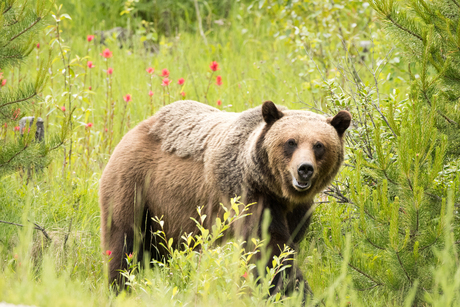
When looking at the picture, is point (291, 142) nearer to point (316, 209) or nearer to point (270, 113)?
point (270, 113)

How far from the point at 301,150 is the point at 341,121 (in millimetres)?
456

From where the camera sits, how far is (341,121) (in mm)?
3580

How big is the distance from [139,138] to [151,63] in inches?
207

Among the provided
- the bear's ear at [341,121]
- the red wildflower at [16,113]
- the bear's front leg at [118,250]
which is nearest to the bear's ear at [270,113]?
the bear's ear at [341,121]

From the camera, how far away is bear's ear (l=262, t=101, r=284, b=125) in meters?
3.53

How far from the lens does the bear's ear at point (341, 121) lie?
11.5 feet

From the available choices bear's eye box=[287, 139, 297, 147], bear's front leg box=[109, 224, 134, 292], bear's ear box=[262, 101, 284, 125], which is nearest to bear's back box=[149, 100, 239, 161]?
bear's ear box=[262, 101, 284, 125]

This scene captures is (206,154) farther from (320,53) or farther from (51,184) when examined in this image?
(320,53)

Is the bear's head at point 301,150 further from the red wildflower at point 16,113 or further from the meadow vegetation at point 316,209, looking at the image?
the red wildflower at point 16,113

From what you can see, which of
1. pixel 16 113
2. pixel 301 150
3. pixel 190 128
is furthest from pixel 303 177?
pixel 16 113

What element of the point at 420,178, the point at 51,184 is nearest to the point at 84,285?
the point at 51,184

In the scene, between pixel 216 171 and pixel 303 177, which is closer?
pixel 303 177

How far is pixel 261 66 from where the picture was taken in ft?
27.8

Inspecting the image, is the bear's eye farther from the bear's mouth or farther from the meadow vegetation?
the meadow vegetation
